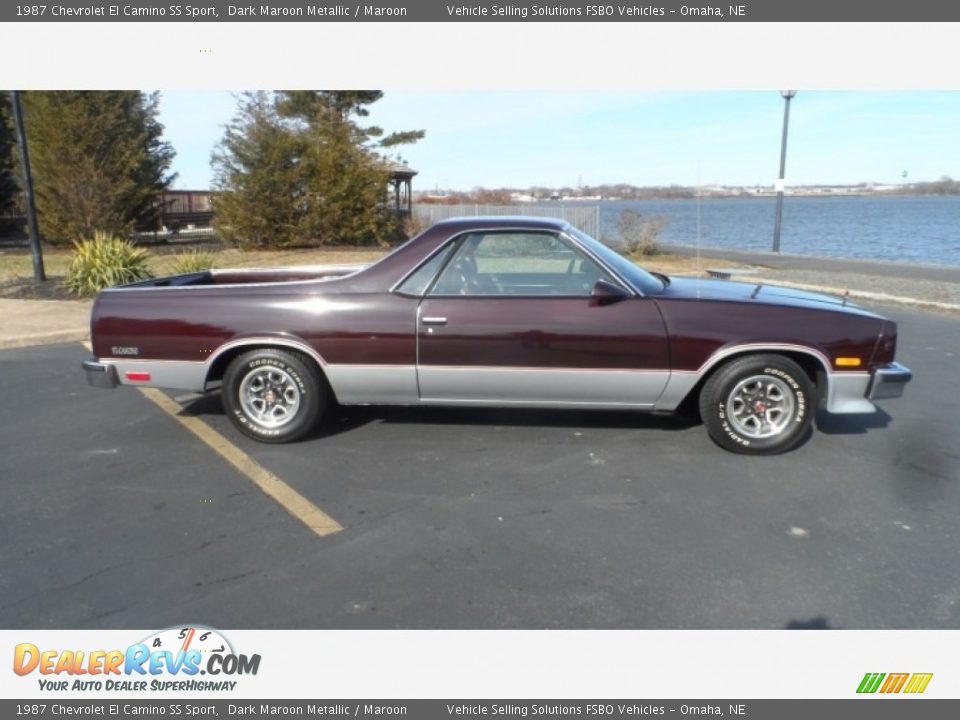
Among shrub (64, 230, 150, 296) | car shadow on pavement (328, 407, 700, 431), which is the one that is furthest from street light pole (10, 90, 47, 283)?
car shadow on pavement (328, 407, 700, 431)

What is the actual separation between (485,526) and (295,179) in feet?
57.7

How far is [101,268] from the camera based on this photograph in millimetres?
11148

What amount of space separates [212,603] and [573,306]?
2778 millimetres

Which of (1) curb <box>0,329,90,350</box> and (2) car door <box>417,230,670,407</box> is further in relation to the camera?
(1) curb <box>0,329,90,350</box>

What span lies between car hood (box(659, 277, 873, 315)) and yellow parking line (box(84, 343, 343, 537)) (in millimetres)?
2653

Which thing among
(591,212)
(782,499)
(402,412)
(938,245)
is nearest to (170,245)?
(591,212)

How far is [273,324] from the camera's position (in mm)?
4695

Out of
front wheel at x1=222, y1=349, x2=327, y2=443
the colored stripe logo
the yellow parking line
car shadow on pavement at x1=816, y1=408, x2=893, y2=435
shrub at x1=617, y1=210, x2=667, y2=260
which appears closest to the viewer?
the colored stripe logo

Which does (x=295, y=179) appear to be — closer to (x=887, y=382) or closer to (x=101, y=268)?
(x=101, y=268)

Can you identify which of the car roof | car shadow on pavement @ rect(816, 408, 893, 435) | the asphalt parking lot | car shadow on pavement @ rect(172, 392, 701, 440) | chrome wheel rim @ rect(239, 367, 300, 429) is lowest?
the asphalt parking lot

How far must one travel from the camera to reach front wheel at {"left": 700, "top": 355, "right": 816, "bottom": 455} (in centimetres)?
448

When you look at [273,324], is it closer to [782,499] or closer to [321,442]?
[321,442]

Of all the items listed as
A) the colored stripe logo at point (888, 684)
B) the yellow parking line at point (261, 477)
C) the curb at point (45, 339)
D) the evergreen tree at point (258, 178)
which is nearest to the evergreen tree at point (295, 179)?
the evergreen tree at point (258, 178)

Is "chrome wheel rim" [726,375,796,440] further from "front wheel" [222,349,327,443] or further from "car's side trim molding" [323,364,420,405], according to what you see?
"front wheel" [222,349,327,443]
